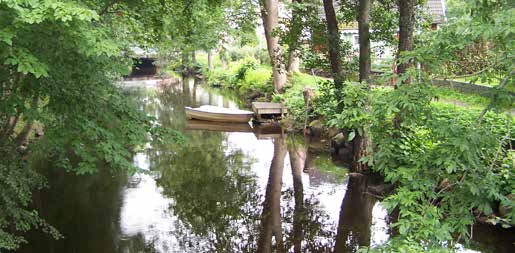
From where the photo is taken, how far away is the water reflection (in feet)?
30.6

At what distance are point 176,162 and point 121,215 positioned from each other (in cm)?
477

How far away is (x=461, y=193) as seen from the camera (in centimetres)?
390

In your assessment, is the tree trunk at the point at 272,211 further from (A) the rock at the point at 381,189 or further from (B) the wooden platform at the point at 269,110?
(B) the wooden platform at the point at 269,110

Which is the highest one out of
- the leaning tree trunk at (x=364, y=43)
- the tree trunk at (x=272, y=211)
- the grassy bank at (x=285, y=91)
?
the leaning tree trunk at (x=364, y=43)

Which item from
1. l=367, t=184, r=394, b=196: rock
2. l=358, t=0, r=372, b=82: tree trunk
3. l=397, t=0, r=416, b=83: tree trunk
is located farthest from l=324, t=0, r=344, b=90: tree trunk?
l=367, t=184, r=394, b=196: rock

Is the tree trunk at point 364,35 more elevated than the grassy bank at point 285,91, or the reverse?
the tree trunk at point 364,35

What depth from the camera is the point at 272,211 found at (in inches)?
434

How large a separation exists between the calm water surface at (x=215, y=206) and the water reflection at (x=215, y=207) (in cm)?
2

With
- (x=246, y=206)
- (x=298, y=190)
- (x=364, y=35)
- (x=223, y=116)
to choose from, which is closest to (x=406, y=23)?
(x=364, y=35)

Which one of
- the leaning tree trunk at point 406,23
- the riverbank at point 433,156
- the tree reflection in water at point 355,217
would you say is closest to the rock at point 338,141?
the tree reflection in water at point 355,217

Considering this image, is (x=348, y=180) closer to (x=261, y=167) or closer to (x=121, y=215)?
(x=261, y=167)

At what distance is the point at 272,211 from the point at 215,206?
1376 millimetres

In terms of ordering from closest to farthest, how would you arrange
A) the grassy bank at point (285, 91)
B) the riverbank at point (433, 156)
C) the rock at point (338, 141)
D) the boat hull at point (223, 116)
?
the riverbank at point (433, 156) < the grassy bank at point (285, 91) < the rock at point (338, 141) < the boat hull at point (223, 116)

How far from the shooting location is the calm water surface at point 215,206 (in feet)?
30.6
